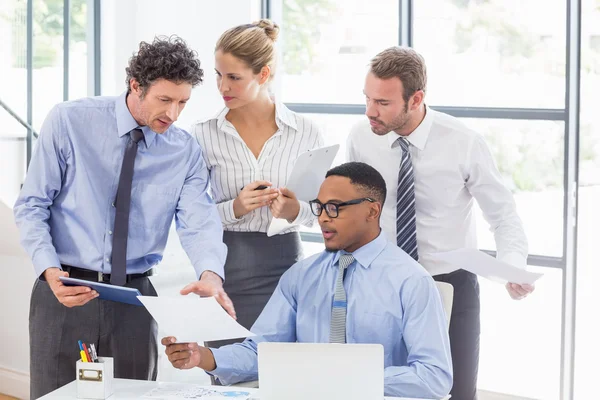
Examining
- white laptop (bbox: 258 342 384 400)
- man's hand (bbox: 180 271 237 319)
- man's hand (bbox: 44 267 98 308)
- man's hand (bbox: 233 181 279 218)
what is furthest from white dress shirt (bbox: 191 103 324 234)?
white laptop (bbox: 258 342 384 400)

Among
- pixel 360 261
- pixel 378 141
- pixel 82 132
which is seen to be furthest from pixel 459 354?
pixel 82 132

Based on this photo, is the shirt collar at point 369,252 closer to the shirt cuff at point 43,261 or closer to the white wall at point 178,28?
the shirt cuff at point 43,261

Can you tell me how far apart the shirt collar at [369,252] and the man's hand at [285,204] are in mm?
341

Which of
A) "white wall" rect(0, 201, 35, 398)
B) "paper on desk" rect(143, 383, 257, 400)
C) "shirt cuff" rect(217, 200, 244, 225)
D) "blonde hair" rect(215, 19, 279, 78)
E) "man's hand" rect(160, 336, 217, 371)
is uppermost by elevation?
"blonde hair" rect(215, 19, 279, 78)

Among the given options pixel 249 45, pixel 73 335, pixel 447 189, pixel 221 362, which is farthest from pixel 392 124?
pixel 73 335

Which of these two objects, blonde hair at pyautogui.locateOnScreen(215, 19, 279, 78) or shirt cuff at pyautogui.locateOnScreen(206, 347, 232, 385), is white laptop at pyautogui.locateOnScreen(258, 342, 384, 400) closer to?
shirt cuff at pyautogui.locateOnScreen(206, 347, 232, 385)

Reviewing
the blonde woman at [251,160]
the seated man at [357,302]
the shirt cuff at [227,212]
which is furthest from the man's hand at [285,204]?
the seated man at [357,302]

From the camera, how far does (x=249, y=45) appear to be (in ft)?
9.00

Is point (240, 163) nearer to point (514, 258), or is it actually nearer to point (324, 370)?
point (514, 258)

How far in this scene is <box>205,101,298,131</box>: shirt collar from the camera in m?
2.88

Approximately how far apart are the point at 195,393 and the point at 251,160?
1.03m

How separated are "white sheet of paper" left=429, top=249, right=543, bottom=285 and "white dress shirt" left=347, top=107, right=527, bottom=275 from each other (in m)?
0.35

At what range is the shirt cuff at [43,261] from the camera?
2273mm

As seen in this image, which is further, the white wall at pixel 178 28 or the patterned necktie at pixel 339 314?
the white wall at pixel 178 28
